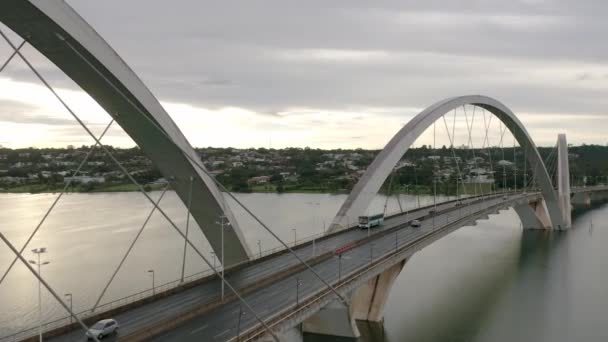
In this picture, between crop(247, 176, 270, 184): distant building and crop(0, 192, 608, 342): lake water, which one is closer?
crop(0, 192, 608, 342): lake water

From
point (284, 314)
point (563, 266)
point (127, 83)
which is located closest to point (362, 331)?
point (284, 314)

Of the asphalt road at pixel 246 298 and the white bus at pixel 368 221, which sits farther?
the white bus at pixel 368 221

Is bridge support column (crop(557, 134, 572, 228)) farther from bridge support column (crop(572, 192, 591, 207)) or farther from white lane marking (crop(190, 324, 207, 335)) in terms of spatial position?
white lane marking (crop(190, 324, 207, 335))

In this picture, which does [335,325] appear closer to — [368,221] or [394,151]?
[368,221]

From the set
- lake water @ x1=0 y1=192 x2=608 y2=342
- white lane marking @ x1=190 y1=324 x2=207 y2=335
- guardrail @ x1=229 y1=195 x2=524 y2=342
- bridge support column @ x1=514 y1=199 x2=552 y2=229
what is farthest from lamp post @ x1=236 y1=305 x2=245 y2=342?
bridge support column @ x1=514 y1=199 x2=552 y2=229

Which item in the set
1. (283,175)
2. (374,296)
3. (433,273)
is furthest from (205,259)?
(283,175)

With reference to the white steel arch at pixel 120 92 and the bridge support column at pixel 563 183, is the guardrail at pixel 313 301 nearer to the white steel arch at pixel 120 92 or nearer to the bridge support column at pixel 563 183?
the white steel arch at pixel 120 92

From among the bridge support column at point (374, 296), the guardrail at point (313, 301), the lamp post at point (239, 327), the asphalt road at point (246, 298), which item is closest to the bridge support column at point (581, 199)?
the asphalt road at point (246, 298)
